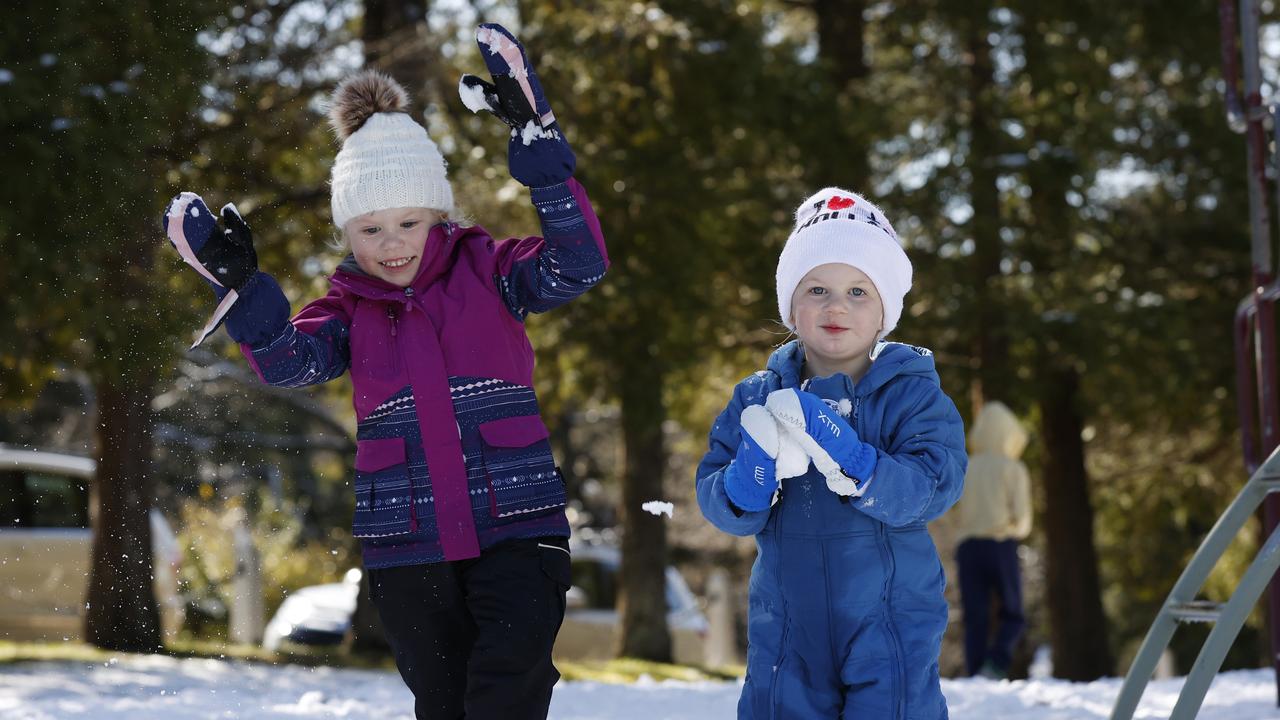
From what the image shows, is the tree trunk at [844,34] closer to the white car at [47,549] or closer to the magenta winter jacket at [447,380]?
the white car at [47,549]

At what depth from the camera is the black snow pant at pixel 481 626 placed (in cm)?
336

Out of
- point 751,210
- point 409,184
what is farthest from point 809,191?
point 409,184

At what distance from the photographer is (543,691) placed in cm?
344

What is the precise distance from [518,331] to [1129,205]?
12.1 metres

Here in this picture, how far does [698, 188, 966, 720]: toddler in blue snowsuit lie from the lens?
298 centimetres

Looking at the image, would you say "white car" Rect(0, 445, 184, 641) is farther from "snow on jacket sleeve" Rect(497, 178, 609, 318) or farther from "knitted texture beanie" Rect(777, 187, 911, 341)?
"knitted texture beanie" Rect(777, 187, 911, 341)

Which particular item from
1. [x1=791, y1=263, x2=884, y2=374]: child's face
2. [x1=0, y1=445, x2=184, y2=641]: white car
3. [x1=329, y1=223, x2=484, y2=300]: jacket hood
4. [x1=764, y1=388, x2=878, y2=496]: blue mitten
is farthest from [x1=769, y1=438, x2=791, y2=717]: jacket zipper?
[x1=0, y1=445, x2=184, y2=641]: white car

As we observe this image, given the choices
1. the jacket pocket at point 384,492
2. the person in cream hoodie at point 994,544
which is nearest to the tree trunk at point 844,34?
the person in cream hoodie at point 994,544

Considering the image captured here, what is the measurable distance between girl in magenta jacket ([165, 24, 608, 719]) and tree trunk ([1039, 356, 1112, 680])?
1146 centimetres

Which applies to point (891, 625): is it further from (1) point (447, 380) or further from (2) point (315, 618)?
(2) point (315, 618)

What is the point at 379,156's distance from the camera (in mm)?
3770

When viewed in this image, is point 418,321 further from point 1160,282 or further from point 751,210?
point 1160,282

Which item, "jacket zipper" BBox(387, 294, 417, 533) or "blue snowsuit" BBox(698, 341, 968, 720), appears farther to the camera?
"jacket zipper" BBox(387, 294, 417, 533)

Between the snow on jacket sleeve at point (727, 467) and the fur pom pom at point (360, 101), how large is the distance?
1279 millimetres
